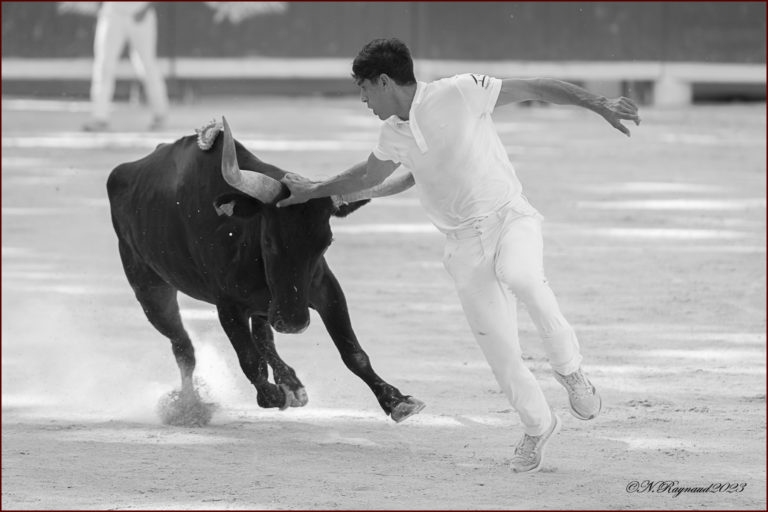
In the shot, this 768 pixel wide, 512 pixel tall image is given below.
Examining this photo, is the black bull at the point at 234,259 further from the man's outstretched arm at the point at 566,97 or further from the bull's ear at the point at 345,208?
the man's outstretched arm at the point at 566,97

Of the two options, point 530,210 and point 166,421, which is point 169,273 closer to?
point 166,421

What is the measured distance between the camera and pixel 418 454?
4383 millimetres

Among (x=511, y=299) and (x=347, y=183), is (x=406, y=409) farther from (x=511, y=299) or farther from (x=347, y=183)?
(x=347, y=183)

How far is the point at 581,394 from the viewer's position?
396 cm

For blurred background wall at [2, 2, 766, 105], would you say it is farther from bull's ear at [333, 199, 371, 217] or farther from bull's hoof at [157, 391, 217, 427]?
bull's ear at [333, 199, 371, 217]

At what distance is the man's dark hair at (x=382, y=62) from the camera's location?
382cm

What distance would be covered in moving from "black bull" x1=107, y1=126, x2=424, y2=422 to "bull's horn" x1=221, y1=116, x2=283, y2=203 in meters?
0.03

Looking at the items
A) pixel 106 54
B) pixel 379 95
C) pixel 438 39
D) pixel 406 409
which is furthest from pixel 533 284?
pixel 438 39

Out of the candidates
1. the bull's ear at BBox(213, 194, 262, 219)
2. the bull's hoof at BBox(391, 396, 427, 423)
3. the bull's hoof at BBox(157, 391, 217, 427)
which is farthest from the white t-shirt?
the bull's hoof at BBox(157, 391, 217, 427)

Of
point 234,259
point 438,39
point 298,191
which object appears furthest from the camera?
point 438,39

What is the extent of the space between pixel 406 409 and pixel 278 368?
502 mm

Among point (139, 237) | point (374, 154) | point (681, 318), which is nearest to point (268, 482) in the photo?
point (374, 154)

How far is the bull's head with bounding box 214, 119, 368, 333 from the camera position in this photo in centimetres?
Result: 425

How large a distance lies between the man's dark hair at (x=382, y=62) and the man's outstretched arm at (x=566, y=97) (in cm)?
27
